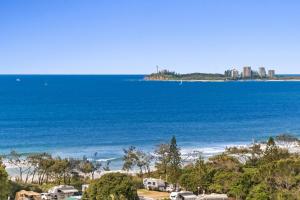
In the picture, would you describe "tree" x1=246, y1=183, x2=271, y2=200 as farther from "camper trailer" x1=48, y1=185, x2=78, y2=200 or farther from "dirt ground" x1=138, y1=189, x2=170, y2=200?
"camper trailer" x1=48, y1=185, x2=78, y2=200

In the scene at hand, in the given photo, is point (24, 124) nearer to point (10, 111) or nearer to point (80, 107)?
point (10, 111)

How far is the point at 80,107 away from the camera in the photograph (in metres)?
137

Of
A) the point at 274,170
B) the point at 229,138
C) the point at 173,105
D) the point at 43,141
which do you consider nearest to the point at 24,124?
the point at 43,141

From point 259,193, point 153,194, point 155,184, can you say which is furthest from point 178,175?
point 259,193

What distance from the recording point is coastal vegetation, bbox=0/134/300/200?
35.1m

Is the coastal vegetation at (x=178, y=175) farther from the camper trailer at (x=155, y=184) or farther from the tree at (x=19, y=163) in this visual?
the camper trailer at (x=155, y=184)

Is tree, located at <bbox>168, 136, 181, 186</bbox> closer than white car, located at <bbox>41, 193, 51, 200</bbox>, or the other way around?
white car, located at <bbox>41, 193, 51, 200</bbox>

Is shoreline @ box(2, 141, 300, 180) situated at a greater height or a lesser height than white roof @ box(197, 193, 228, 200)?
lesser

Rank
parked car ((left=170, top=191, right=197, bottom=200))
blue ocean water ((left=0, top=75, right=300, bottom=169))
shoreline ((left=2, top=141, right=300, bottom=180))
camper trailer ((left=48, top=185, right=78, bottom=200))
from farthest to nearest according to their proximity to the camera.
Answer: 1. blue ocean water ((left=0, top=75, right=300, bottom=169))
2. shoreline ((left=2, top=141, right=300, bottom=180))
3. camper trailer ((left=48, top=185, right=78, bottom=200))
4. parked car ((left=170, top=191, right=197, bottom=200))

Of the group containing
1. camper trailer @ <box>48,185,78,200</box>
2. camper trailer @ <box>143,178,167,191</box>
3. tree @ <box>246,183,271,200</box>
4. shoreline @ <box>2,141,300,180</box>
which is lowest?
shoreline @ <box>2,141,300,180</box>

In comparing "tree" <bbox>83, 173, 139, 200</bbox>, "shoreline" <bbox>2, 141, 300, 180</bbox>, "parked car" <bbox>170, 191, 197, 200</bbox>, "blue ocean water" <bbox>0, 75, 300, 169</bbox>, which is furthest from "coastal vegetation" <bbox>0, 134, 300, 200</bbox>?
"blue ocean water" <bbox>0, 75, 300, 169</bbox>

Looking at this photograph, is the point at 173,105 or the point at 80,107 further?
the point at 173,105

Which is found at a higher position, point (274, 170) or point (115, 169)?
point (274, 170)

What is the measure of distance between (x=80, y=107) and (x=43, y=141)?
58869 millimetres
